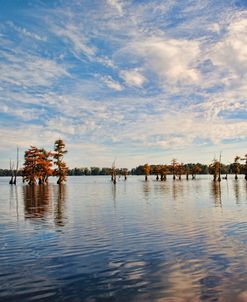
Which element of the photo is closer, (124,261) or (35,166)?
(124,261)

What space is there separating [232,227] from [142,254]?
6.74 meters

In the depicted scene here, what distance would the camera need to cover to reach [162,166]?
10950cm

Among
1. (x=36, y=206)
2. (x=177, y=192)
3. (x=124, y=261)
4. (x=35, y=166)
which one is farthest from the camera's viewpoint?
(x=35, y=166)

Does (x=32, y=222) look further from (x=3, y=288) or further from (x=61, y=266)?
(x=3, y=288)

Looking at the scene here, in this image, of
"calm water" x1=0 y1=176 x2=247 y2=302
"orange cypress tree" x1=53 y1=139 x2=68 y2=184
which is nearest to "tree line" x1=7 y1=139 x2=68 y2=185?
"orange cypress tree" x1=53 y1=139 x2=68 y2=184

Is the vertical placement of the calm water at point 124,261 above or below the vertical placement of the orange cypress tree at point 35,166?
below

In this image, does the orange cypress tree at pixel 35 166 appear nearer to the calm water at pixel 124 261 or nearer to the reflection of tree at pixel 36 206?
the reflection of tree at pixel 36 206

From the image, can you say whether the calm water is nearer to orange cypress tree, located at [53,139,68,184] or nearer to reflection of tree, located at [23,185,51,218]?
reflection of tree, located at [23,185,51,218]

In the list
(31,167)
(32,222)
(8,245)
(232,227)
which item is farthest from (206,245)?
(31,167)


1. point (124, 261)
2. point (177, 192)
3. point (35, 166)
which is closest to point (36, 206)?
point (124, 261)

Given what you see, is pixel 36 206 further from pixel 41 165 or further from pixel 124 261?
pixel 41 165

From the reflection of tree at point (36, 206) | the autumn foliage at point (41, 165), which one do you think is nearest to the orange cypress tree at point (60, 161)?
the autumn foliage at point (41, 165)

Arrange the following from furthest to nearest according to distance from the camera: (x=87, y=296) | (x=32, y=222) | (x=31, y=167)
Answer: (x=31, y=167)
(x=32, y=222)
(x=87, y=296)

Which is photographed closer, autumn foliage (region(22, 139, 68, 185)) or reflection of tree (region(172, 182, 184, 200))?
Answer: reflection of tree (region(172, 182, 184, 200))
